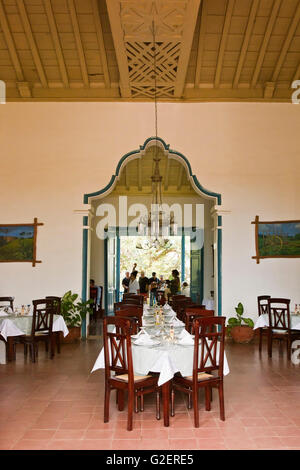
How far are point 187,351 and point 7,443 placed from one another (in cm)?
175

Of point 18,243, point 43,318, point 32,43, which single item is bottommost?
point 43,318

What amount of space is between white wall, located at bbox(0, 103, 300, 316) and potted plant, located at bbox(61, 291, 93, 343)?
1.19ft

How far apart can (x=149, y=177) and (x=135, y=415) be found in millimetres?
8851

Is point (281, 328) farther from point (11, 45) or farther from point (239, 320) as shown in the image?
point (11, 45)

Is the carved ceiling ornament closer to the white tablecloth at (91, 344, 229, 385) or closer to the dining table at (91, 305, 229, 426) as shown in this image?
the dining table at (91, 305, 229, 426)

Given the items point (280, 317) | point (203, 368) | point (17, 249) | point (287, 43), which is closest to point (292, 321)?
point (280, 317)

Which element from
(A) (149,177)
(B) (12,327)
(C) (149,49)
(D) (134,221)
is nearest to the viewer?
(B) (12,327)

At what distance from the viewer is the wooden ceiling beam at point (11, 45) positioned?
7160mm

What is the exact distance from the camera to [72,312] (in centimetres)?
836

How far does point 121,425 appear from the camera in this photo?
12.5ft

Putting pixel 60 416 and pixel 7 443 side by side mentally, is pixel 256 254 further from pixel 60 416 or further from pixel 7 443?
pixel 7 443

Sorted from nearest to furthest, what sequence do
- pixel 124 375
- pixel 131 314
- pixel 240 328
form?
1. pixel 124 375
2. pixel 131 314
3. pixel 240 328

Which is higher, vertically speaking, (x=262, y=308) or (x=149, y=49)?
(x=149, y=49)

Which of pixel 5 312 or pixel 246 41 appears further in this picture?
pixel 246 41
